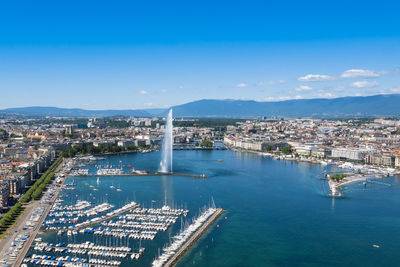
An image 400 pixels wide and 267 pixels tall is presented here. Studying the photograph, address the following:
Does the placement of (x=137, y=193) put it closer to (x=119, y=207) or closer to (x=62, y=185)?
(x=119, y=207)

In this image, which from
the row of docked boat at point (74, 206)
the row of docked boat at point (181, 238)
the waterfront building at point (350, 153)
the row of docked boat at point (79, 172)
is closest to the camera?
the row of docked boat at point (181, 238)

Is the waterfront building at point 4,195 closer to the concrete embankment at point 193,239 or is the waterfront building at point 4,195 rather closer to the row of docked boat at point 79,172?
the concrete embankment at point 193,239

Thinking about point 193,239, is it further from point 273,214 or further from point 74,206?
point 74,206

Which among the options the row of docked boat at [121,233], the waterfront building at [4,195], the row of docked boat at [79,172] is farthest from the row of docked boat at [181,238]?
the row of docked boat at [79,172]

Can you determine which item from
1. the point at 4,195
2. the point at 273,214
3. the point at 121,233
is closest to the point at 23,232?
the point at 121,233

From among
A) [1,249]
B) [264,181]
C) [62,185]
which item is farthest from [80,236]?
[264,181]

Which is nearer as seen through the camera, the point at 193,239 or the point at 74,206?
the point at 193,239
